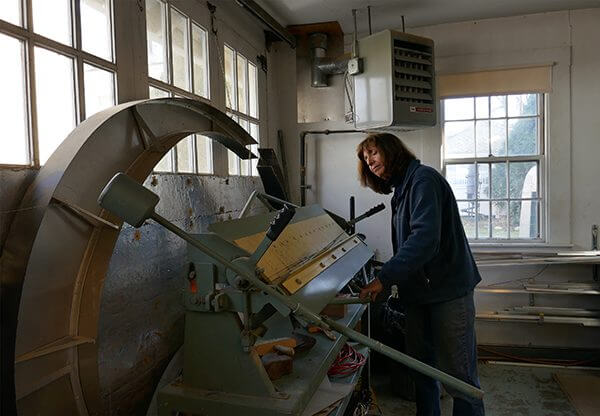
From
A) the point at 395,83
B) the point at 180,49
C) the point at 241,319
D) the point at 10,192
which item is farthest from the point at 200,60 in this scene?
the point at 241,319

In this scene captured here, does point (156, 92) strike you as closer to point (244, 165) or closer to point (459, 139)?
point (244, 165)

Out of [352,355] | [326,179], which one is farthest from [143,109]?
[326,179]

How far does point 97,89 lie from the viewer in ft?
5.91

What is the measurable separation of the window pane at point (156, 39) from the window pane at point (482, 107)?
277cm

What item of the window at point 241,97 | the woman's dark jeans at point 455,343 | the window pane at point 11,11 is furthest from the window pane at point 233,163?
the window pane at point 11,11

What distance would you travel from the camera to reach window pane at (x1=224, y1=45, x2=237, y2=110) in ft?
10.1

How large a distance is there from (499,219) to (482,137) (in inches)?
28.6

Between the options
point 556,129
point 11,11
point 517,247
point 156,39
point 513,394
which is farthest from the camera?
point 517,247

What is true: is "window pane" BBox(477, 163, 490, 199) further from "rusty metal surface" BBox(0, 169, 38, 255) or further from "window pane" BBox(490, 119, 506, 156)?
"rusty metal surface" BBox(0, 169, 38, 255)

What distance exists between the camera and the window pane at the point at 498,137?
395 cm

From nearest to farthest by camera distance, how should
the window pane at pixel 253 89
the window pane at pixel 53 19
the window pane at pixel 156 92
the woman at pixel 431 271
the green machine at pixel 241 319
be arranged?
the green machine at pixel 241 319, the window pane at pixel 53 19, the woman at pixel 431 271, the window pane at pixel 156 92, the window pane at pixel 253 89

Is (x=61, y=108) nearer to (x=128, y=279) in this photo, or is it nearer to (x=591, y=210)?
(x=128, y=279)

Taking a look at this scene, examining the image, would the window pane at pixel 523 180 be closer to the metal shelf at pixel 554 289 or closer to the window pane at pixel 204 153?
the metal shelf at pixel 554 289

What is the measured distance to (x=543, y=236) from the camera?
3895 millimetres
